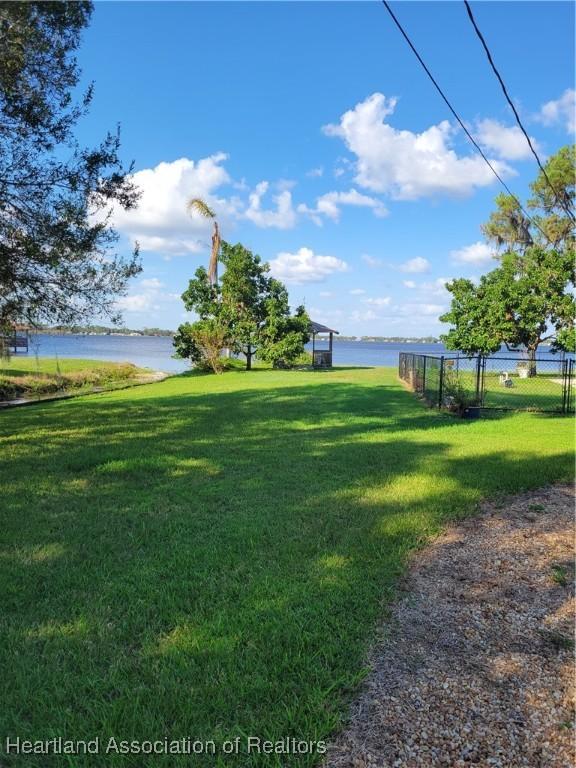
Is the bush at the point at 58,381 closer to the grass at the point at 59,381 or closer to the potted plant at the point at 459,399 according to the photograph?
the grass at the point at 59,381

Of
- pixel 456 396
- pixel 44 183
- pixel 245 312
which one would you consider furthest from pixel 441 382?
pixel 245 312

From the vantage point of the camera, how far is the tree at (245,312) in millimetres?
27891

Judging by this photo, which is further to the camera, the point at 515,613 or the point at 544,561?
Result: the point at 544,561

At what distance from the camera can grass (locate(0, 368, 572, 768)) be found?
85.5 inches

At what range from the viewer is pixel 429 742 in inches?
78.8

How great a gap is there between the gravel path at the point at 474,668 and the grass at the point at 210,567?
0.54 ft

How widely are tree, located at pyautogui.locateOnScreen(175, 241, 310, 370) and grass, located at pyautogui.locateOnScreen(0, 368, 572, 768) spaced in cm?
1959

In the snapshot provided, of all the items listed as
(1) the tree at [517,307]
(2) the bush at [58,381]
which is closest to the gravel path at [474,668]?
(2) the bush at [58,381]

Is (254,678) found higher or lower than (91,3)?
lower

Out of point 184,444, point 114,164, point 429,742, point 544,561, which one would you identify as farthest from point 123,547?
point 114,164

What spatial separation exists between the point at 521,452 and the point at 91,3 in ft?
30.0

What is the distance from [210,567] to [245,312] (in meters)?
25.5

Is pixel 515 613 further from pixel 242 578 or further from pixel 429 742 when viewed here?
pixel 242 578

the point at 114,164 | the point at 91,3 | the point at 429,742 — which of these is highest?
the point at 91,3
